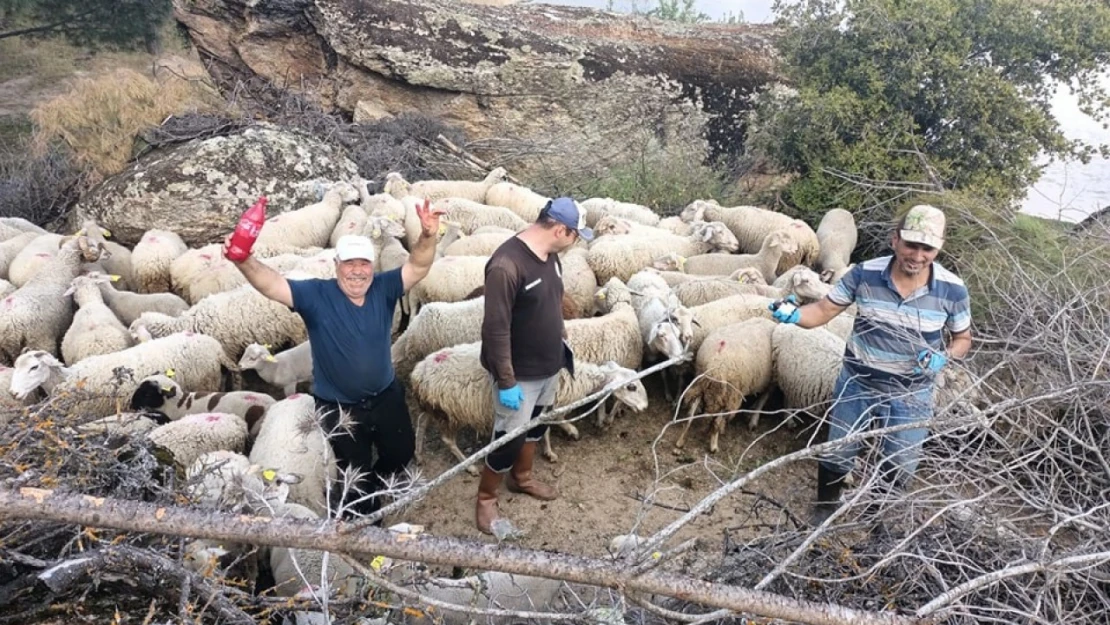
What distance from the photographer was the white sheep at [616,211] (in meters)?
8.64

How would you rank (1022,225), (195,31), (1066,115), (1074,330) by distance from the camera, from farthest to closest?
(195,31)
(1066,115)
(1022,225)
(1074,330)

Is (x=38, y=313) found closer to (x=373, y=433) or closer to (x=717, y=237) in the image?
(x=373, y=433)

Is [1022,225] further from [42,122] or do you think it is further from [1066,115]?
[42,122]

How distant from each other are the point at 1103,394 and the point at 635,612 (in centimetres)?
224

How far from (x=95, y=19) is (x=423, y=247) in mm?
13060

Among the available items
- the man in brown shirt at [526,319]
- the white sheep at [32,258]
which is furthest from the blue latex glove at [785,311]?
the white sheep at [32,258]

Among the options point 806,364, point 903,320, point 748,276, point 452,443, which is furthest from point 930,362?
point 748,276

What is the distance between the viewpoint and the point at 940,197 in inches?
280

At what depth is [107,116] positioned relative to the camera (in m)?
8.38

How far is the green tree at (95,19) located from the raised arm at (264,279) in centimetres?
1225

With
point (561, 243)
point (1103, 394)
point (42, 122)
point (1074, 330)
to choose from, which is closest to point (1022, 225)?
point (1074, 330)

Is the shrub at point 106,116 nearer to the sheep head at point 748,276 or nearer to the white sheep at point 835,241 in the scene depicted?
the sheep head at point 748,276

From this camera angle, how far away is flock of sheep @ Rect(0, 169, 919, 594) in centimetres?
466

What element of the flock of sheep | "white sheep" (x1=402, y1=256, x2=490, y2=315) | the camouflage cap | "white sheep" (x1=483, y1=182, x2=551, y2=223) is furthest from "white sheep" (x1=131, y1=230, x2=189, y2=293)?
the camouflage cap
